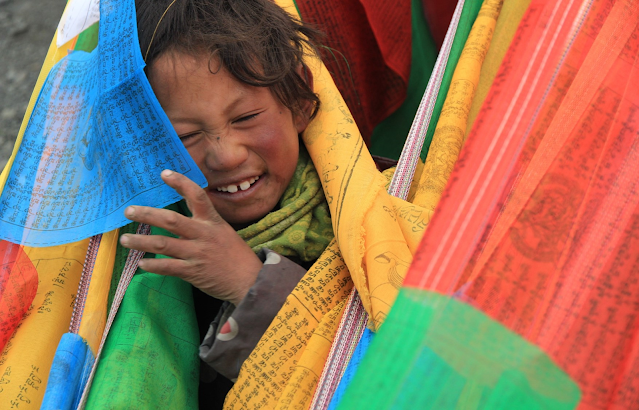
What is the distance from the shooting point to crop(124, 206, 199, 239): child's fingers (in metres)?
0.78

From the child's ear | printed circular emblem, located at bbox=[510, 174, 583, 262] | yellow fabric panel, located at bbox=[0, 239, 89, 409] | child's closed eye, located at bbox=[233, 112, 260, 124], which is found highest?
printed circular emblem, located at bbox=[510, 174, 583, 262]

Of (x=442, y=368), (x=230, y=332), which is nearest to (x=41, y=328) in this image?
(x=230, y=332)

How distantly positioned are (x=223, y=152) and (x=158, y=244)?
19 centimetres

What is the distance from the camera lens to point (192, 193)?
0.82 m

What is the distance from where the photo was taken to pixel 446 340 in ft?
1.40

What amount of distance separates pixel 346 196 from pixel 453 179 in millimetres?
362

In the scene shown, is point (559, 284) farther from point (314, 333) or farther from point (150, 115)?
point (150, 115)

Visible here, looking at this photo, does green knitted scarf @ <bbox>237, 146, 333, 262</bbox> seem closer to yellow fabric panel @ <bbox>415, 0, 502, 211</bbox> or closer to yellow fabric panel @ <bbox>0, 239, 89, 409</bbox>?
yellow fabric panel @ <bbox>415, 0, 502, 211</bbox>

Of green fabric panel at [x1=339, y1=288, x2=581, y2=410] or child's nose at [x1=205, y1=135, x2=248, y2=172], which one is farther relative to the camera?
child's nose at [x1=205, y1=135, x2=248, y2=172]

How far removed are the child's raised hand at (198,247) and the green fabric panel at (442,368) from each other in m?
0.44

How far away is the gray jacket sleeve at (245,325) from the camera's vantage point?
812 millimetres

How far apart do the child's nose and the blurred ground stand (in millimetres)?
1740

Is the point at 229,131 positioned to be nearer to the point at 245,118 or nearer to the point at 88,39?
the point at 245,118

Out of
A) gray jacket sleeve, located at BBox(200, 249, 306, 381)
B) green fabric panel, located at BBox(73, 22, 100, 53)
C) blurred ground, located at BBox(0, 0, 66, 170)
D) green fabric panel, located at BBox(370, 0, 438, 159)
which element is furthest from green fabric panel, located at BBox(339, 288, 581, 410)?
blurred ground, located at BBox(0, 0, 66, 170)
